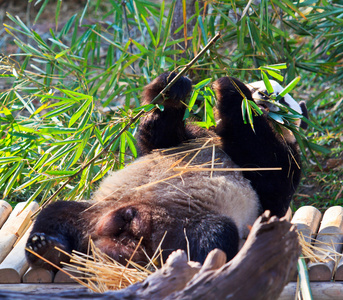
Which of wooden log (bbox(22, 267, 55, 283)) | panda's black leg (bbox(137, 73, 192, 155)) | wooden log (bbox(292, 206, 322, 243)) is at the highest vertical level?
panda's black leg (bbox(137, 73, 192, 155))

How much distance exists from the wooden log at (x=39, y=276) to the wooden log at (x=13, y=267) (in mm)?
59

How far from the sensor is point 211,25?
11.5 ft

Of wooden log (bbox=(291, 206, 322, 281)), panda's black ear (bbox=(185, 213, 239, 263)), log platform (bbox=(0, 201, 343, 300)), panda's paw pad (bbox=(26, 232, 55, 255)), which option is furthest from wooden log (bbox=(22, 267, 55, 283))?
wooden log (bbox=(291, 206, 322, 281))

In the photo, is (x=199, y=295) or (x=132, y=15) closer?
(x=199, y=295)

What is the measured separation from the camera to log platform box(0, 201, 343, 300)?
215cm

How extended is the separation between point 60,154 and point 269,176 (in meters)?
1.24

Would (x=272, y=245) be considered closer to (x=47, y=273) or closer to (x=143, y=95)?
(x=47, y=273)

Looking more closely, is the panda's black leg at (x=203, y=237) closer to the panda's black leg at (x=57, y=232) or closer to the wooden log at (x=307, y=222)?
the panda's black leg at (x=57, y=232)

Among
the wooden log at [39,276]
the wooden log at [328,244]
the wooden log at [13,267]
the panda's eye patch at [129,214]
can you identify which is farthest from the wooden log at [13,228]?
the wooden log at [328,244]

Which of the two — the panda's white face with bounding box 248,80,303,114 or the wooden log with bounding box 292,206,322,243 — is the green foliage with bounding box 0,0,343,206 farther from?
the wooden log with bounding box 292,206,322,243

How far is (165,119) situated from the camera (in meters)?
2.78

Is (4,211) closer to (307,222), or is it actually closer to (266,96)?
(266,96)

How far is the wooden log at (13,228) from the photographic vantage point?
8.84 ft

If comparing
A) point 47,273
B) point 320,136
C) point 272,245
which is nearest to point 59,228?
point 47,273
